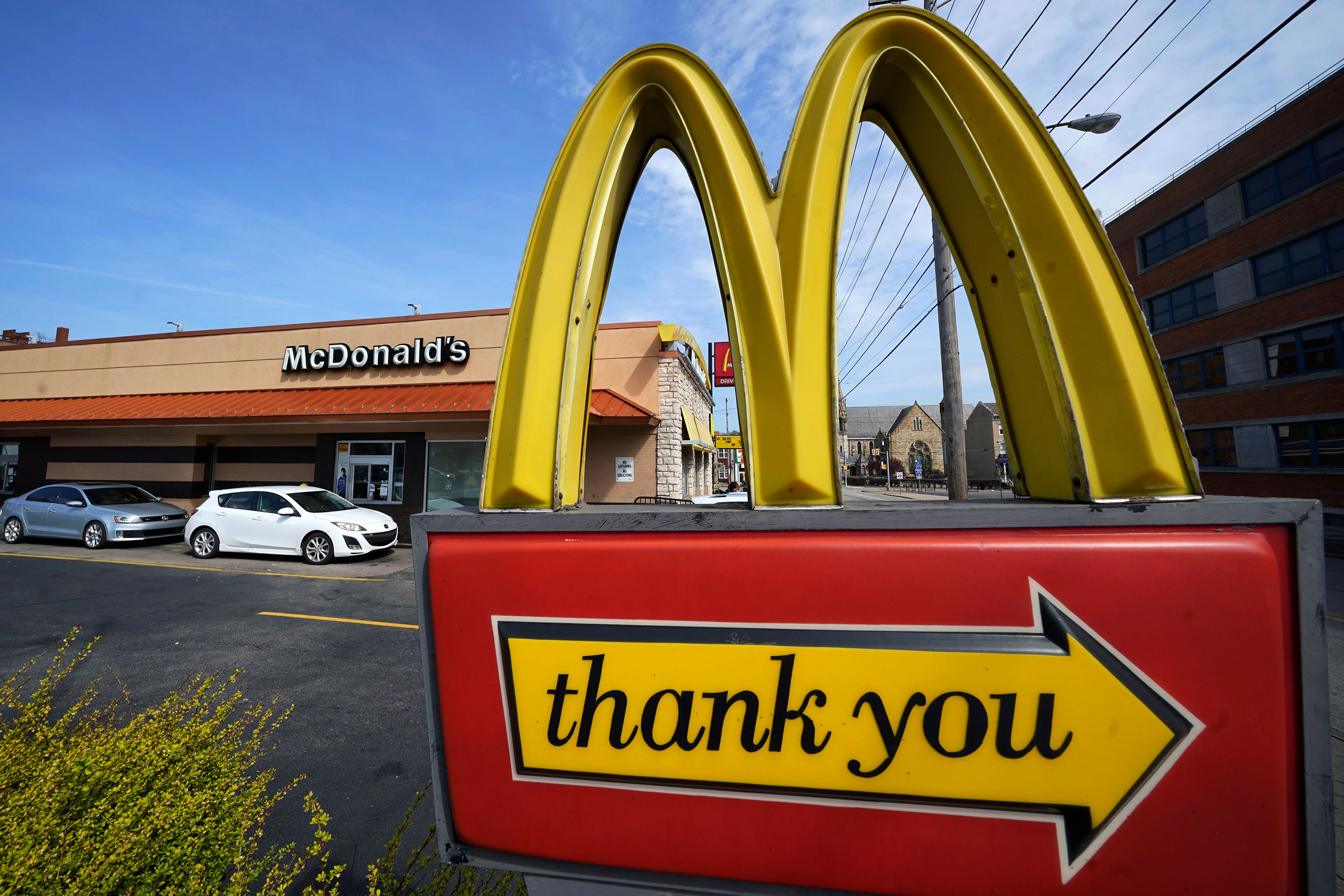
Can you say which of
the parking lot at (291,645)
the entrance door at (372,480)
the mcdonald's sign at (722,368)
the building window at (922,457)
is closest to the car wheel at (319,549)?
the parking lot at (291,645)

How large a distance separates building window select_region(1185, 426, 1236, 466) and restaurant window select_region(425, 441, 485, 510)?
2535 cm

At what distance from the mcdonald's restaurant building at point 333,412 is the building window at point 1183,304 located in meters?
19.9

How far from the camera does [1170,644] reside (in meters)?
1.35

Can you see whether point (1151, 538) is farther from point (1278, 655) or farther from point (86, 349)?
point (86, 349)

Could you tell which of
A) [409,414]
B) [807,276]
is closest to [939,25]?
[807,276]

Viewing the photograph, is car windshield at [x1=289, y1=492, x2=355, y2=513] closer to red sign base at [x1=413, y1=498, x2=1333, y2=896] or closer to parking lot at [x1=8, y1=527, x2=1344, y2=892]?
parking lot at [x1=8, y1=527, x2=1344, y2=892]

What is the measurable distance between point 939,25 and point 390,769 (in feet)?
16.2

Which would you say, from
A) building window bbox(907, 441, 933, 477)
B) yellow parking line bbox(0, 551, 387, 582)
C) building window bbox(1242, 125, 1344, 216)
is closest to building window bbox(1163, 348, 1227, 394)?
building window bbox(1242, 125, 1344, 216)

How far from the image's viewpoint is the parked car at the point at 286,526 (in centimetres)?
1077

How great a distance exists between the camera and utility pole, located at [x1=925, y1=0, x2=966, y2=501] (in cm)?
826

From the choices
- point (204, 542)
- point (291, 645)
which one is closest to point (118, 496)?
point (204, 542)

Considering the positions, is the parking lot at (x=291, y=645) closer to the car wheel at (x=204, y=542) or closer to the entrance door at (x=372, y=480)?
the car wheel at (x=204, y=542)

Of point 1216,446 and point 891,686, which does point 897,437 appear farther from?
point 891,686

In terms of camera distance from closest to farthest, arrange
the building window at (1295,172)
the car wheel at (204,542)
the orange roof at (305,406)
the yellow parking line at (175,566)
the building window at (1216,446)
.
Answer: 1. the yellow parking line at (175,566)
2. the car wheel at (204,542)
3. the orange roof at (305,406)
4. the building window at (1295,172)
5. the building window at (1216,446)
